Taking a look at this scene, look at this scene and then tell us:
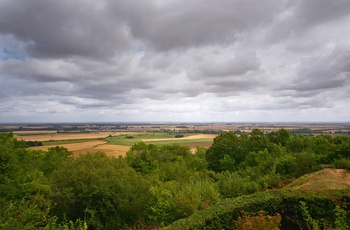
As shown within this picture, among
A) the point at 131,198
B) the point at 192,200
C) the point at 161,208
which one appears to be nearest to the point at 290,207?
the point at 192,200

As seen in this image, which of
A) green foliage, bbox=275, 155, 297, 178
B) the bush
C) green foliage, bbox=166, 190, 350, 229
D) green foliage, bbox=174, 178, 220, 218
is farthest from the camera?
green foliage, bbox=275, 155, 297, 178

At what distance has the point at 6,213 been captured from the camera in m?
9.94

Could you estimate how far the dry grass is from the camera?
17078 mm

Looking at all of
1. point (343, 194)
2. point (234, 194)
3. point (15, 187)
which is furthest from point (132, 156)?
point (343, 194)

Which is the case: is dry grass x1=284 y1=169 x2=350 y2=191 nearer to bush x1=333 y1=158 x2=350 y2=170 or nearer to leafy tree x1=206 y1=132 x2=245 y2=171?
bush x1=333 y1=158 x2=350 y2=170

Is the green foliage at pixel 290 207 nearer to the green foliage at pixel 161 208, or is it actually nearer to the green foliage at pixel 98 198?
the green foliage at pixel 161 208

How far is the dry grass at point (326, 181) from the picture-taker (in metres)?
17.1

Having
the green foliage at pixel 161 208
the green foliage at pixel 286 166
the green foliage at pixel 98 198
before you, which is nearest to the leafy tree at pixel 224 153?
the green foliage at pixel 286 166

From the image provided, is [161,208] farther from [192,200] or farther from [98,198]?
[98,198]

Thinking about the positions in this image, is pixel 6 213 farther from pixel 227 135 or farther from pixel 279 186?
pixel 227 135

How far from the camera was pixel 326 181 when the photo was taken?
59.1 feet

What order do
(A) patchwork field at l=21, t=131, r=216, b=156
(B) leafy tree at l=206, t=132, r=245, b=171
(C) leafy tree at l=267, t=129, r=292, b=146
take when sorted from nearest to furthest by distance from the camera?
(B) leafy tree at l=206, t=132, r=245, b=171 < (C) leafy tree at l=267, t=129, r=292, b=146 < (A) patchwork field at l=21, t=131, r=216, b=156

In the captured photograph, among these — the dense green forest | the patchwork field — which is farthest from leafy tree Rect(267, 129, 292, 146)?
the patchwork field

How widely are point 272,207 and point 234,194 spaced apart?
22.9 ft
